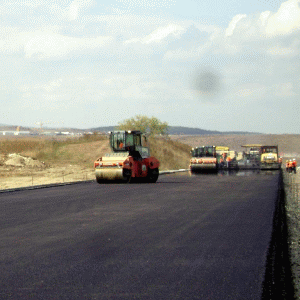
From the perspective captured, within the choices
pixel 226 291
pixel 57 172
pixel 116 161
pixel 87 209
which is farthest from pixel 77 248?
pixel 57 172

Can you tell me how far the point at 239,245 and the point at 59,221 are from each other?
16.3 feet

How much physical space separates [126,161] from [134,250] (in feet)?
63.5

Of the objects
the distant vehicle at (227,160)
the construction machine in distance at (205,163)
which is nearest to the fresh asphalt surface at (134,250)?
the construction machine in distance at (205,163)

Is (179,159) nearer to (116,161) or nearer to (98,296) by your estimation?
(116,161)

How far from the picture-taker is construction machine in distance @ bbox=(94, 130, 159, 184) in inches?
1134

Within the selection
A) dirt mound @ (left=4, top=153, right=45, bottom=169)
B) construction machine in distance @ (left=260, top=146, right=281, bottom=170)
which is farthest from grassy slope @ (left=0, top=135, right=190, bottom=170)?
construction machine in distance @ (left=260, top=146, right=281, bottom=170)

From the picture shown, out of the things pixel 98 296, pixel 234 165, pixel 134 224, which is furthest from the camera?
pixel 234 165

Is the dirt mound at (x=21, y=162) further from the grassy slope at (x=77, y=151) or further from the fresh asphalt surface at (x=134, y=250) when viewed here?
the fresh asphalt surface at (x=134, y=250)

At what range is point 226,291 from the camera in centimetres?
664

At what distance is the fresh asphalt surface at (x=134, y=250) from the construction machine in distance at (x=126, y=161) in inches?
455

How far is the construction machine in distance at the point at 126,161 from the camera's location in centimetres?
2881

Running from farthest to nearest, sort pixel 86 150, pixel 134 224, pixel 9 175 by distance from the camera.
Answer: pixel 86 150
pixel 9 175
pixel 134 224

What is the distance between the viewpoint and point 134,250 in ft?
30.5

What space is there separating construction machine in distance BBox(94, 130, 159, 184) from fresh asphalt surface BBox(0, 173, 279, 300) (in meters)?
11.6
